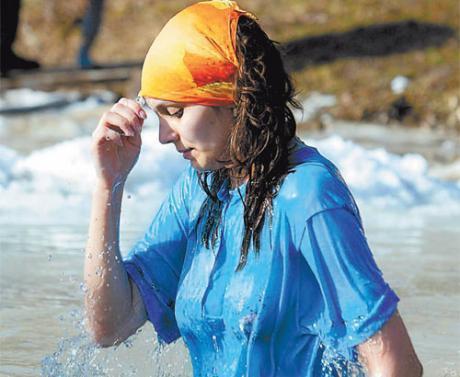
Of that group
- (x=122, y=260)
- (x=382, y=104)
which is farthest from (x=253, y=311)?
(x=382, y=104)

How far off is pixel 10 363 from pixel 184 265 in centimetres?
111

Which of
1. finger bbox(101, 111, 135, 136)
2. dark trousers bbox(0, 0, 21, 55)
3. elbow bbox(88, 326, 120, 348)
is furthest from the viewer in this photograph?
dark trousers bbox(0, 0, 21, 55)

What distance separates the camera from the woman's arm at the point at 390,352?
2.33 meters

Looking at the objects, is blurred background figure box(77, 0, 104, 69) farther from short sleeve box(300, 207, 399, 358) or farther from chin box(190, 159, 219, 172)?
short sleeve box(300, 207, 399, 358)

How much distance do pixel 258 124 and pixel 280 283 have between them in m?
0.35

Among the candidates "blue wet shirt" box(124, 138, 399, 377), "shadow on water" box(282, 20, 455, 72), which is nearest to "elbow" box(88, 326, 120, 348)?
"blue wet shirt" box(124, 138, 399, 377)

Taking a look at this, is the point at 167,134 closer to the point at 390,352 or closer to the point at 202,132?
the point at 202,132

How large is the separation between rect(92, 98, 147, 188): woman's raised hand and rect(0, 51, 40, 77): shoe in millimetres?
12538

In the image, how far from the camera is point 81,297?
15.2 feet

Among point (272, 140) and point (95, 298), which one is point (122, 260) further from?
point (272, 140)

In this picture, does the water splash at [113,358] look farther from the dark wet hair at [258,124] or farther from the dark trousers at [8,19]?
the dark trousers at [8,19]

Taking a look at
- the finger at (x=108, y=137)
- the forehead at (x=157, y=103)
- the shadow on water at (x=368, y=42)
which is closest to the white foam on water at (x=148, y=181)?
the finger at (x=108, y=137)

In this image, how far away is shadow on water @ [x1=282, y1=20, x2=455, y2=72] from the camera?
14.3 metres

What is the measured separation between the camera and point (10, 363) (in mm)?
3650
